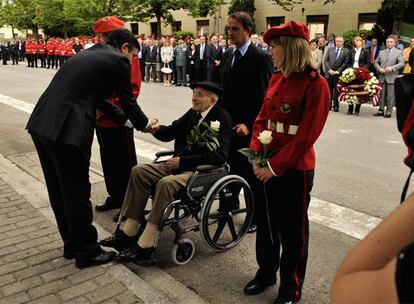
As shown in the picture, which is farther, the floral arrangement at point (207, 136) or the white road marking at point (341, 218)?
the white road marking at point (341, 218)

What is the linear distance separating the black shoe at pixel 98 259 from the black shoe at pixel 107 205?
1289 mm

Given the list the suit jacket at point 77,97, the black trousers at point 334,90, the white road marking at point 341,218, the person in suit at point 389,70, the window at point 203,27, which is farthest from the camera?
the window at point 203,27

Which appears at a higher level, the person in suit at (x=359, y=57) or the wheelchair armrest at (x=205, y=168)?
the person in suit at (x=359, y=57)

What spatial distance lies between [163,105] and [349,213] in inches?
328

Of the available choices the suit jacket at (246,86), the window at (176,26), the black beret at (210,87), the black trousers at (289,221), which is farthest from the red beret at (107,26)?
the window at (176,26)

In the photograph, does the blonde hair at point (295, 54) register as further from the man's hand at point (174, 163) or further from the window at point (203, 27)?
the window at point (203, 27)

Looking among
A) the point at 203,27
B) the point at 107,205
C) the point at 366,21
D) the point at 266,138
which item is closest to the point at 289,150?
the point at 266,138

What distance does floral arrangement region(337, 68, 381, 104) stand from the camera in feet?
36.4

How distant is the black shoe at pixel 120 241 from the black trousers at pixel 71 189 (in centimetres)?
24

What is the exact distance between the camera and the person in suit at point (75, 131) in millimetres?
3162

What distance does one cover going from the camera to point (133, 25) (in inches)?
1667

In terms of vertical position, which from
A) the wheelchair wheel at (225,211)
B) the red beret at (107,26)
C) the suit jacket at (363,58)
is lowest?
the wheelchair wheel at (225,211)

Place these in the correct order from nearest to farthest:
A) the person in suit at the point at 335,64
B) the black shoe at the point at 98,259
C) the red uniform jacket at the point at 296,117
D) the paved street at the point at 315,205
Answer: the red uniform jacket at the point at 296,117 → the paved street at the point at 315,205 → the black shoe at the point at 98,259 → the person in suit at the point at 335,64

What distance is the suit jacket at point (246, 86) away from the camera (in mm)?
4160
